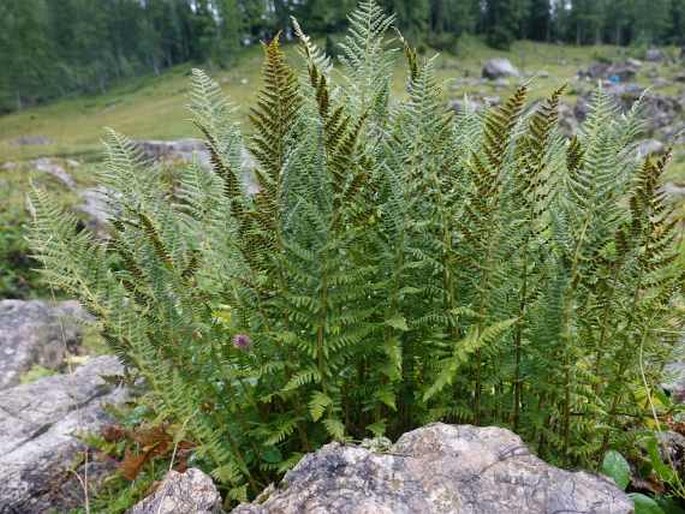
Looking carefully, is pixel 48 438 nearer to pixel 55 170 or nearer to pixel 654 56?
pixel 55 170

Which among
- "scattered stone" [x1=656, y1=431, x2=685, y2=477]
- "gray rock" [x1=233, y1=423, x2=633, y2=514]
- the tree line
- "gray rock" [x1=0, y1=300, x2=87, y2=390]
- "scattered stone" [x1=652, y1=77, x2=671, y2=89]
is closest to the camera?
"gray rock" [x1=233, y1=423, x2=633, y2=514]

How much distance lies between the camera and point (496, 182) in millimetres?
1712

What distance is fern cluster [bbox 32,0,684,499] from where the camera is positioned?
5.70ft

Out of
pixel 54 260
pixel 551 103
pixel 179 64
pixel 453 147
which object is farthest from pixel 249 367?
pixel 179 64

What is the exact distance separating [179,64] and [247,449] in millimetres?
95244

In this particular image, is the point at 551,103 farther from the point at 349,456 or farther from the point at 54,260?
the point at 54,260

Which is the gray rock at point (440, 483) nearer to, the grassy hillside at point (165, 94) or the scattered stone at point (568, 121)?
the scattered stone at point (568, 121)

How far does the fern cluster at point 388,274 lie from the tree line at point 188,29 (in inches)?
2874

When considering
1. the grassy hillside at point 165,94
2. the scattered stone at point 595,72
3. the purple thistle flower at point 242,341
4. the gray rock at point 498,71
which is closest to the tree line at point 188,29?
the grassy hillside at point 165,94

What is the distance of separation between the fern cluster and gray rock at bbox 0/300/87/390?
4.02 metres

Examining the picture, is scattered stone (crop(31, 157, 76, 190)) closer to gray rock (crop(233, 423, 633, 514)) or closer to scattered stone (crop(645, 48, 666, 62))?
gray rock (crop(233, 423, 633, 514))

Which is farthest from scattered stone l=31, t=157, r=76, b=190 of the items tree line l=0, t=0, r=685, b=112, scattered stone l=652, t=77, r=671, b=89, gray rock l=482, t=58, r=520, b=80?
tree line l=0, t=0, r=685, b=112

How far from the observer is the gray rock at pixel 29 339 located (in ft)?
18.8

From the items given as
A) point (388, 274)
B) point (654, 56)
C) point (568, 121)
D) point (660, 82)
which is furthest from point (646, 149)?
point (654, 56)
